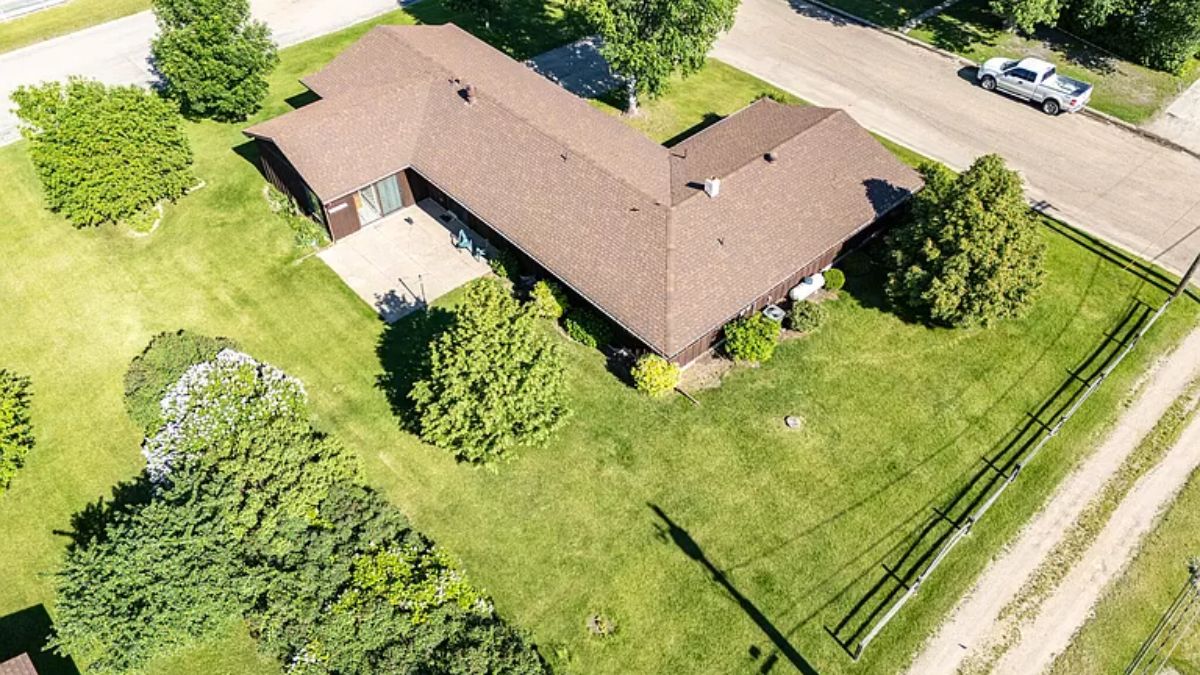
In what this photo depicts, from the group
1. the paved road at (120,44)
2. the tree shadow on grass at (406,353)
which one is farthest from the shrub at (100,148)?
the tree shadow on grass at (406,353)

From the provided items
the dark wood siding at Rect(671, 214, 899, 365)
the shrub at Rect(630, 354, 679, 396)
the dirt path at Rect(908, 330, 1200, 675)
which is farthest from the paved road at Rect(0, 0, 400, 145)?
the dirt path at Rect(908, 330, 1200, 675)

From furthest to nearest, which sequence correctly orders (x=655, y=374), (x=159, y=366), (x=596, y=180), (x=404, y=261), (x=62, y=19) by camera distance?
(x=62, y=19)
(x=404, y=261)
(x=596, y=180)
(x=159, y=366)
(x=655, y=374)

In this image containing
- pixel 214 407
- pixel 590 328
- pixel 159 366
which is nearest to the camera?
pixel 214 407

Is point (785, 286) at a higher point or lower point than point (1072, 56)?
lower

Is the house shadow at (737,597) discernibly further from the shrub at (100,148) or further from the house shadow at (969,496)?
the shrub at (100,148)

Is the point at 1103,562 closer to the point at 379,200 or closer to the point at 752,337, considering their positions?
the point at 752,337

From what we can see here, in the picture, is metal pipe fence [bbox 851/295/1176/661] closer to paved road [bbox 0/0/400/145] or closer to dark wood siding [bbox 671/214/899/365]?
dark wood siding [bbox 671/214/899/365]

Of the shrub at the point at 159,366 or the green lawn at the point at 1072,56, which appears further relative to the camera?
the green lawn at the point at 1072,56

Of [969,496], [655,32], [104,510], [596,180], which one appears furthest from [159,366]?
[969,496]
